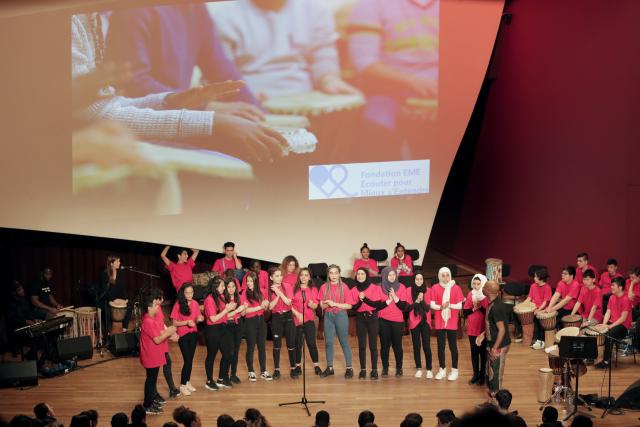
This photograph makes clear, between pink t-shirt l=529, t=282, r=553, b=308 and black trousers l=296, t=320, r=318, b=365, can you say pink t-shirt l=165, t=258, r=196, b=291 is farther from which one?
pink t-shirt l=529, t=282, r=553, b=308

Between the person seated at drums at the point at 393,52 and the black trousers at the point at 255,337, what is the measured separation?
4.09 meters

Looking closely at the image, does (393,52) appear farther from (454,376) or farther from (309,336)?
(454,376)

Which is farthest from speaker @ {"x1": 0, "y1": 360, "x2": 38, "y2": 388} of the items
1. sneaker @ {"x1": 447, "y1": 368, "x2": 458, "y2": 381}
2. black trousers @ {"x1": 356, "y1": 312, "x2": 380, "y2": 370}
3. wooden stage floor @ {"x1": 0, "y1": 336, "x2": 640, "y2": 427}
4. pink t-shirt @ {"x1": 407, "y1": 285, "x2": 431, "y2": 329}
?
sneaker @ {"x1": 447, "y1": 368, "x2": 458, "y2": 381}

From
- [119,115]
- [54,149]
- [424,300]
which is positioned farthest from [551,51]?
[54,149]

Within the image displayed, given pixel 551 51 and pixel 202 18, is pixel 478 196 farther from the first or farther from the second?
pixel 202 18

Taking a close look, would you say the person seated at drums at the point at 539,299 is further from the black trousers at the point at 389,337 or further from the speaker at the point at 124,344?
the speaker at the point at 124,344

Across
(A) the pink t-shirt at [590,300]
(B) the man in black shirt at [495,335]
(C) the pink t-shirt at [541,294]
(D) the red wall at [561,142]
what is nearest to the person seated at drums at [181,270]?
(B) the man in black shirt at [495,335]

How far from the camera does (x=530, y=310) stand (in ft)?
36.2

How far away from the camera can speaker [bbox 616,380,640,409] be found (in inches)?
310

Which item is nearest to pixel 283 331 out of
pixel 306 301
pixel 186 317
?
pixel 306 301

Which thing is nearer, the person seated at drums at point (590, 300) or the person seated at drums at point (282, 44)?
the person seated at drums at point (590, 300)

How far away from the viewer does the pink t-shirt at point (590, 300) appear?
10732 millimetres

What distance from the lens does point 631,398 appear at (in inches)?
312

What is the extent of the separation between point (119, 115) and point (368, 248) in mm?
3975
